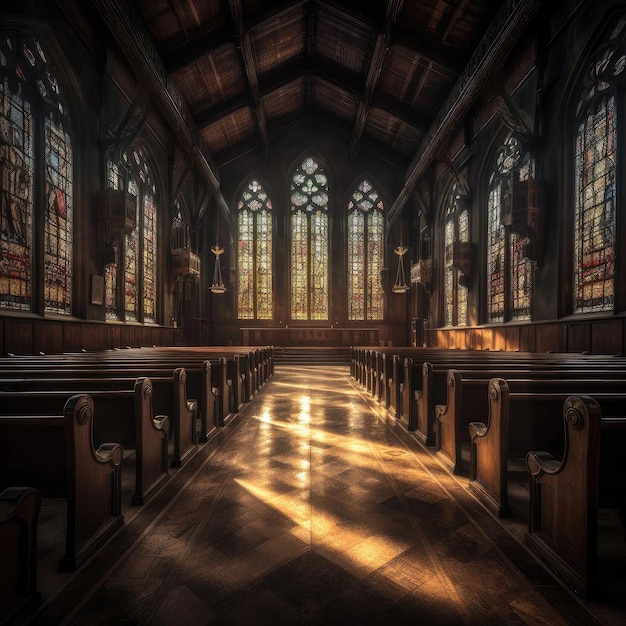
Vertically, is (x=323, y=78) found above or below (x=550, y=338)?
above

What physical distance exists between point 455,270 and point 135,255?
956 cm

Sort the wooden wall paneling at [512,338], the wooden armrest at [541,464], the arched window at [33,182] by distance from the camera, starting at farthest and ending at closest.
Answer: the wooden wall paneling at [512,338]
the arched window at [33,182]
the wooden armrest at [541,464]

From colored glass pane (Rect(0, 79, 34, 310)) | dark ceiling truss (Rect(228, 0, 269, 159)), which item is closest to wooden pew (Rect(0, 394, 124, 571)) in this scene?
colored glass pane (Rect(0, 79, 34, 310))

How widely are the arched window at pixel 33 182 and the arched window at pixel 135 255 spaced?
1.21 metres

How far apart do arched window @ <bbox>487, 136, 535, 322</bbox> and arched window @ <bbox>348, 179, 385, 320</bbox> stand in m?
6.89

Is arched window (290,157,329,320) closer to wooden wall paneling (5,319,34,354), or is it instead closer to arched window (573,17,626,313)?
arched window (573,17,626,313)

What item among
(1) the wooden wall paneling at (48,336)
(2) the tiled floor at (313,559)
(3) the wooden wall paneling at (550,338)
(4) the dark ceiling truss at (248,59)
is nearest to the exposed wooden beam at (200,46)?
(4) the dark ceiling truss at (248,59)

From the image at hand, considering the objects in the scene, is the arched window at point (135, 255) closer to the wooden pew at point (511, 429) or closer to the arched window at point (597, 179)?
the wooden pew at point (511, 429)

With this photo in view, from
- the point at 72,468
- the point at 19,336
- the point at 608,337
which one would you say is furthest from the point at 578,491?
the point at 19,336

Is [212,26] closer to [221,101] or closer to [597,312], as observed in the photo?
[221,101]

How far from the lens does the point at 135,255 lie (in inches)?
404

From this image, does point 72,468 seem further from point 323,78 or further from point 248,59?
point 323,78

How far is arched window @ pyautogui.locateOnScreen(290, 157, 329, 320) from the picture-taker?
55.4 feet

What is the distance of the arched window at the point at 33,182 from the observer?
5.88m
